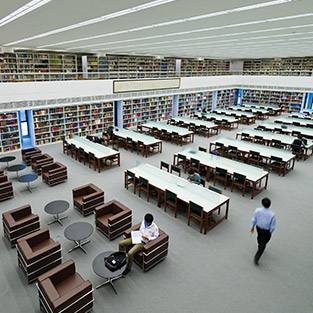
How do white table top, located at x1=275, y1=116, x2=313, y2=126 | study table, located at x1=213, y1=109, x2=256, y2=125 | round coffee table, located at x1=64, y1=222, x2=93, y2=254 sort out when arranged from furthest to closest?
study table, located at x1=213, y1=109, x2=256, y2=125
white table top, located at x1=275, y1=116, x2=313, y2=126
round coffee table, located at x1=64, y1=222, x2=93, y2=254

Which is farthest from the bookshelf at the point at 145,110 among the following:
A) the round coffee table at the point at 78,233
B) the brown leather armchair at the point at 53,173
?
the round coffee table at the point at 78,233

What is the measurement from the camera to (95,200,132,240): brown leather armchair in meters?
5.57

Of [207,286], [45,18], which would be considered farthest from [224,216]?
[45,18]

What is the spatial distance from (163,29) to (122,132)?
6617mm

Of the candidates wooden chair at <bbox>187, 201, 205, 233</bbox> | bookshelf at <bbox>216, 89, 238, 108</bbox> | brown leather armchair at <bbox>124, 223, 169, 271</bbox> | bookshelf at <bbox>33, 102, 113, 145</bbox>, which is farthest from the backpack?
bookshelf at <bbox>216, 89, 238, 108</bbox>

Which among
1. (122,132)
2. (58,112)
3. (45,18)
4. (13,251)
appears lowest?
(13,251)

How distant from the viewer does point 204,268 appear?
4.93 meters

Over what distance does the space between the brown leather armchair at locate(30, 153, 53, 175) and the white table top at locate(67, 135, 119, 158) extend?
4.58 ft

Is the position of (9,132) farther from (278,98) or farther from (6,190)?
(278,98)

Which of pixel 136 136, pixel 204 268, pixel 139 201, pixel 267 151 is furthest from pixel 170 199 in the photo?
pixel 136 136

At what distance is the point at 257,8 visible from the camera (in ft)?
14.3

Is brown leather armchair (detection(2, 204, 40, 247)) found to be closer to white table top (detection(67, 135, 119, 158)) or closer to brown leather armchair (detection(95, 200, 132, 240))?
brown leather armchair (detection(95, 200, 132, 240))

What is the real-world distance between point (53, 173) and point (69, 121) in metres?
5.32

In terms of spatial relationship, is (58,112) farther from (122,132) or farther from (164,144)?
(164,144)
